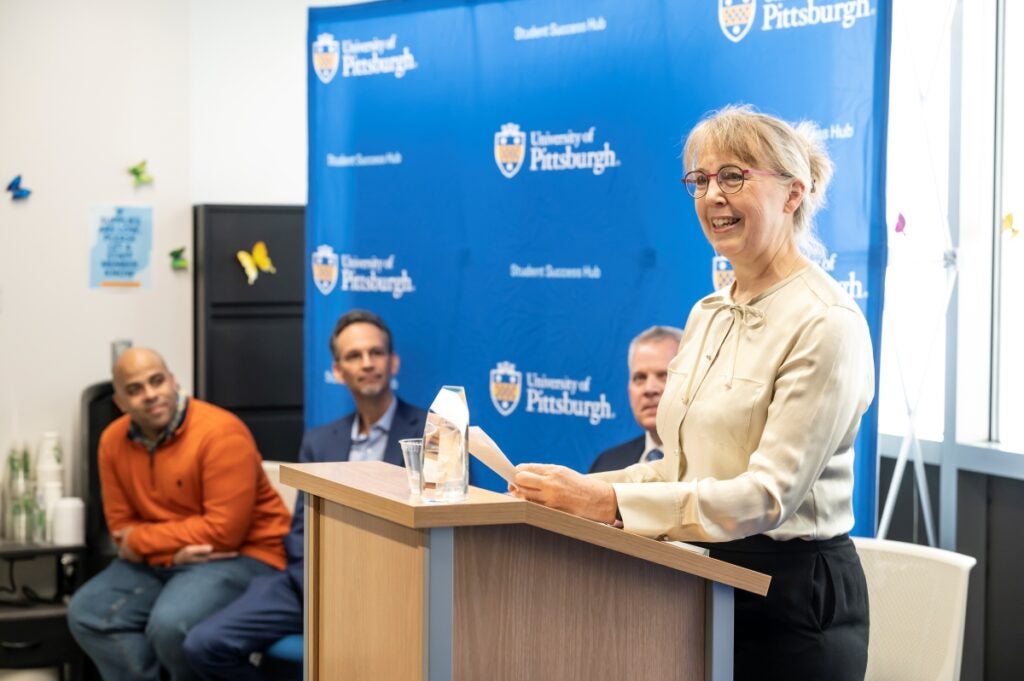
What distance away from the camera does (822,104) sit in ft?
10.9

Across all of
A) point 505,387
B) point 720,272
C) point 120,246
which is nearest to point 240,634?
point 505,387

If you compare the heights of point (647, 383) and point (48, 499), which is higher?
point (647, 383)

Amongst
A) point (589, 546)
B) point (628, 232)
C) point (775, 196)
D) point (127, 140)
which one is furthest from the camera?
point (127, 140)

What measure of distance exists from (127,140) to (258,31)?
2.80 feet

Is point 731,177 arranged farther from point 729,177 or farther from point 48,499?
point 48,499

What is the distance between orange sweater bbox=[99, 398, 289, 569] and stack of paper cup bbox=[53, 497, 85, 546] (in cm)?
46

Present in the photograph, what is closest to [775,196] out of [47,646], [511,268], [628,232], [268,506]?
[628,232]

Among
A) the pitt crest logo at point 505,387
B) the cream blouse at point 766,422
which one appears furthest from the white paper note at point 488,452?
the pitt crest logo at point 505,387

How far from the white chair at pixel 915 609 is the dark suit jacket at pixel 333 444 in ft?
5.57

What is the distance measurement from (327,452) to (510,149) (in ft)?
4.34

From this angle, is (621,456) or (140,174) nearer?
(621,456)

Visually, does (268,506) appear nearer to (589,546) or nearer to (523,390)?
(523,390)

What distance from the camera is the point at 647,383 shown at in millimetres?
3719

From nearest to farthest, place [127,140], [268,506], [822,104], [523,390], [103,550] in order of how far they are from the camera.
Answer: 1. [822,104]
2. [523,390]
3. [268,506]
4. [103,550]
5. [127,140]
